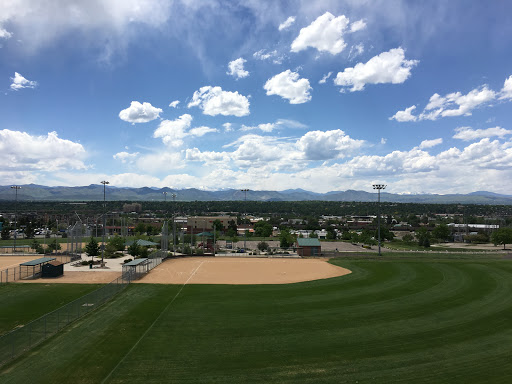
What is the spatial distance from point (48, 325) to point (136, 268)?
74.7 feet

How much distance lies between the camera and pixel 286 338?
21578 mm

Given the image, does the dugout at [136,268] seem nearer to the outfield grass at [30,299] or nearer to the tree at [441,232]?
the outfield grass at [30,299]

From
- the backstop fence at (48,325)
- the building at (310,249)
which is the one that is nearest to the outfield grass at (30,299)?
the backstop fence at (48,325)

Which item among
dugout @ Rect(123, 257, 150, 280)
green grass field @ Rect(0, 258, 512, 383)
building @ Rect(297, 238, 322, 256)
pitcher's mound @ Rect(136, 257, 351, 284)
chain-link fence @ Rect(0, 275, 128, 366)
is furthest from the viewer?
building @ Rect(297, 238, 322, 256)

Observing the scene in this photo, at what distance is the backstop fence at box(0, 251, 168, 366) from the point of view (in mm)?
18578

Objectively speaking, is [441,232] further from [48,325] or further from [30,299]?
[48,325]

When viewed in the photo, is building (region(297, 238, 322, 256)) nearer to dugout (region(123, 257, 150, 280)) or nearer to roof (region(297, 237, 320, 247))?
roof (region(297, 237, 320, 247))

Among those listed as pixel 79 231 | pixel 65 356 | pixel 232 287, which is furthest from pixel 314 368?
pixel 79 231

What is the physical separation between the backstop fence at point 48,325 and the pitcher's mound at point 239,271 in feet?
28.9

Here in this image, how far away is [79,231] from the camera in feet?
211

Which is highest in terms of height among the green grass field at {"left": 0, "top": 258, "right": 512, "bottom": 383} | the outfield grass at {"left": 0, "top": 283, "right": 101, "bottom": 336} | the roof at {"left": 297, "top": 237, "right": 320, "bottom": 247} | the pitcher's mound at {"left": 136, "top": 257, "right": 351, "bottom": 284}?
the roof at {"left": 297, "top": 237, "right": 320, "bottom": 247}

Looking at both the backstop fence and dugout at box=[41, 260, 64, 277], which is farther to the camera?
dugout at box=[41, 260, 64, 277]

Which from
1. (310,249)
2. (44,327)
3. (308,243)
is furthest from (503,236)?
(44,327)

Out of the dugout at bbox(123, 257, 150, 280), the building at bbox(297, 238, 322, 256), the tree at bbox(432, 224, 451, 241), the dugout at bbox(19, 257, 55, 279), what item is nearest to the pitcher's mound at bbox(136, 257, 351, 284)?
the dugout at bbox(123, 257, 150, 280)
